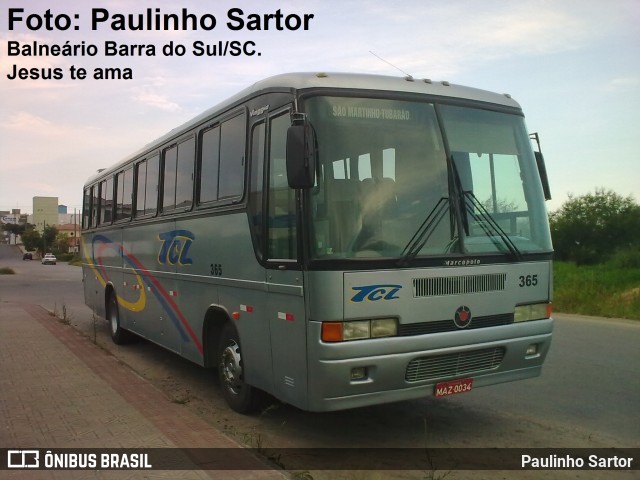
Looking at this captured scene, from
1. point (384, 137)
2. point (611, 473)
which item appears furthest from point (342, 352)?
point (611, 473)

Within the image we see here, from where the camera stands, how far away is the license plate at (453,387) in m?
5.50

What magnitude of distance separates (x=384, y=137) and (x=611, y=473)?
3.32m

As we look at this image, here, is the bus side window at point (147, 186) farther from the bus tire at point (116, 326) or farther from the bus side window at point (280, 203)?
the bus side window at point (280, 203)

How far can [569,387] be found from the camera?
25.9ft

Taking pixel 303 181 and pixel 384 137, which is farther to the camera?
pixel 384 137

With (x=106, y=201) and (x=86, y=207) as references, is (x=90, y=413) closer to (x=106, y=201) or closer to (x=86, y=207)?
(x=106, y=201)

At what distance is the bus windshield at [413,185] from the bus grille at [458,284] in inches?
8.6

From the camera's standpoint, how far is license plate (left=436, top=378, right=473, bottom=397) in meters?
5.50

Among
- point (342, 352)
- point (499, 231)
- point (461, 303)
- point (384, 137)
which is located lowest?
point (342, 352)

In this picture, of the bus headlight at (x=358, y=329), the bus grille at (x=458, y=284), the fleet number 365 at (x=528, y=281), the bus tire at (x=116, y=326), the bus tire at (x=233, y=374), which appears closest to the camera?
the bus headlight at (x=358, y=329)

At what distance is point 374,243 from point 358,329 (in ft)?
2.36

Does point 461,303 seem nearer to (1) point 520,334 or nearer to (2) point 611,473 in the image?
(1) point 520,334

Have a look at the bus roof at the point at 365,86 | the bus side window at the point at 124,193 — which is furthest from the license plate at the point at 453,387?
the bus side window at the point at 124,193

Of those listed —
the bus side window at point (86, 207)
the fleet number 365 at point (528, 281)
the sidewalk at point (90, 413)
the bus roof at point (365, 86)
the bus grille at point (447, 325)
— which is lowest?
the sidewalk at point (90, 413)
